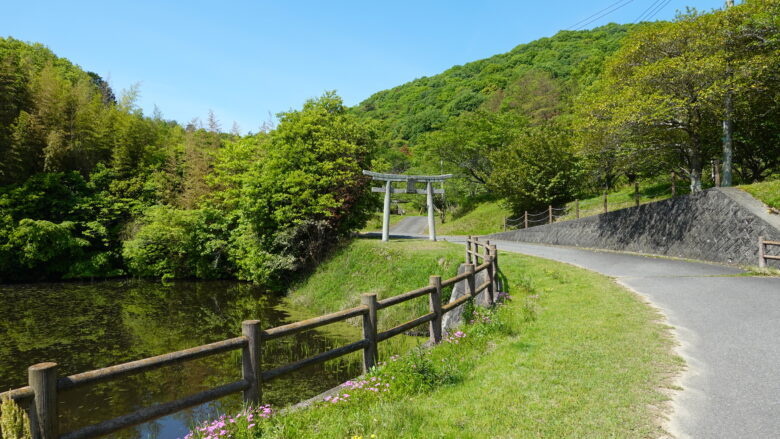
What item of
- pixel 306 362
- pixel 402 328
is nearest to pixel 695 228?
pixel 402 328

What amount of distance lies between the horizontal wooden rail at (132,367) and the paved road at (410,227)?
1393 inches

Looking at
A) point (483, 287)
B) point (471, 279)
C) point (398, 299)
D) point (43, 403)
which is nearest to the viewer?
point (43, 403)

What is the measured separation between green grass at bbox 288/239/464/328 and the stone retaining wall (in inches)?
305

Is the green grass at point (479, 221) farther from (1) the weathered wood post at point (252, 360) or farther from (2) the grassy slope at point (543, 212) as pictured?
(1) the weathered wood post at point (252, 360)

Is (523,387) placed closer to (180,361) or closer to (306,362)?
(306,362)

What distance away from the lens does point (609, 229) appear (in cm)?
2014

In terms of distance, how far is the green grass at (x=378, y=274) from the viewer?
16.2 m

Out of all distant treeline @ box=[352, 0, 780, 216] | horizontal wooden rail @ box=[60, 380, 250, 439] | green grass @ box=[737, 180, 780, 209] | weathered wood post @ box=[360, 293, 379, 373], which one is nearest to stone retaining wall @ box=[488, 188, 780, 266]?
green grass @ box=[737, 180, 780, 209]

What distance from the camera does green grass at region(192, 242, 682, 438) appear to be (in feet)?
12.8

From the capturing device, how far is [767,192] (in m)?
14.5

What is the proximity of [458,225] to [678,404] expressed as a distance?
35.1 meters

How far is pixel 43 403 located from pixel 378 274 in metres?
15.3

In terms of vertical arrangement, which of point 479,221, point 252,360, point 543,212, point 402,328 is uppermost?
point 543,212

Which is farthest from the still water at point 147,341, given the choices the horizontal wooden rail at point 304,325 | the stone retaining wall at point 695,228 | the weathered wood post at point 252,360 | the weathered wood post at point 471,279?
the stone retaining wall at point 695,228
